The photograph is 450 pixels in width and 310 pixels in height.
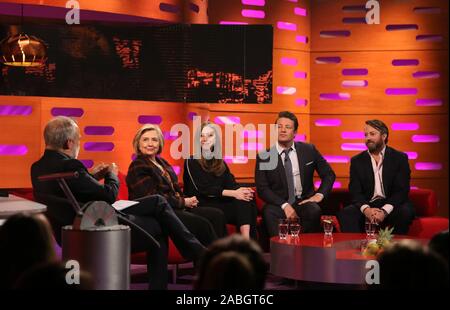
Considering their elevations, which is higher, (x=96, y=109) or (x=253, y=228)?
(x=96, y=109)

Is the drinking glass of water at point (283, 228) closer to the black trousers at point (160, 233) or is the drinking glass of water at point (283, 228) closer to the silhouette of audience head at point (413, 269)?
the black trousers at point (160, 233)

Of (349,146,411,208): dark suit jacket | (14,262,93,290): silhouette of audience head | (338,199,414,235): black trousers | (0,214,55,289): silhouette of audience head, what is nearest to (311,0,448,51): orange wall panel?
(349,146,411,208): dark suit jacket

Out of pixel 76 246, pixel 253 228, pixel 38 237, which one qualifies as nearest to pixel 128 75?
pixel 253 228

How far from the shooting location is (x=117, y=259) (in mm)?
3660

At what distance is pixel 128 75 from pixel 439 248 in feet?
16.2

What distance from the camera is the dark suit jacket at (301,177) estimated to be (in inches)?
239

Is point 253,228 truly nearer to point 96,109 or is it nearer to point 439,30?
point 96,109

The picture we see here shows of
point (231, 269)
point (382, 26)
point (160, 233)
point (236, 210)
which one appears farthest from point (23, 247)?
point (382, 26)

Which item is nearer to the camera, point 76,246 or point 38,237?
point 38,237

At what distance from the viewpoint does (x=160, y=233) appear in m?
4.74

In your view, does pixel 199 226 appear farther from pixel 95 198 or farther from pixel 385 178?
pixel 385 178

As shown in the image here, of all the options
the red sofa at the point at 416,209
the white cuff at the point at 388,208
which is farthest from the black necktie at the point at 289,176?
the white cuff at the point at 388,208

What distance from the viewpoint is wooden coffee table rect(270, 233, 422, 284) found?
4469 mm
